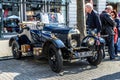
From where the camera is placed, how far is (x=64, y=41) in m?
8.32

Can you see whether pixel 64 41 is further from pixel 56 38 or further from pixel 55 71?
Answer: pixel 55 71

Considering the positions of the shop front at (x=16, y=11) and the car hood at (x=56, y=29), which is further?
the shop front at (x=16, y=11)

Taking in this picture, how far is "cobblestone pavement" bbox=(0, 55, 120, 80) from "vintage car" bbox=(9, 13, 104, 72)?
0.89 feet

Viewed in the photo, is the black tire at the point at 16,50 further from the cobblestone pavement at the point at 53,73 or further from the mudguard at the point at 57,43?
the mudguard at the point at 57,43

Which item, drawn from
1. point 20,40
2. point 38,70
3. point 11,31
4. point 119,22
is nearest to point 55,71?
point 38,70

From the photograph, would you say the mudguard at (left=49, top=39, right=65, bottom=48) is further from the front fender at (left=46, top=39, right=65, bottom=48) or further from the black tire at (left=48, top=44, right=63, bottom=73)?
the black tire at (left=48, top=44, right=63, bottom=73)

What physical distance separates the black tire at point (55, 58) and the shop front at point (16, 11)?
8308mm

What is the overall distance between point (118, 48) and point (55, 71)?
3726 millimetres

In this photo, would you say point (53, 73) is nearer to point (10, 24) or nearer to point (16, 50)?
point (16, 50)

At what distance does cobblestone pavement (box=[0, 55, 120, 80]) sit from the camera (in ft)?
24.8

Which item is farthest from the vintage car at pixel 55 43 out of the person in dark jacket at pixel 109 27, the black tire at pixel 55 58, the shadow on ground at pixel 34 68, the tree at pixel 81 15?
the tree at pixel 81 15

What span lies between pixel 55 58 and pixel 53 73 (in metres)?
0.39

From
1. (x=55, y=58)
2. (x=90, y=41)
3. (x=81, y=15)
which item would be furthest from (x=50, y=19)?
(x=55, y=58)

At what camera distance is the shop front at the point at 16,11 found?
16891 millimetres
